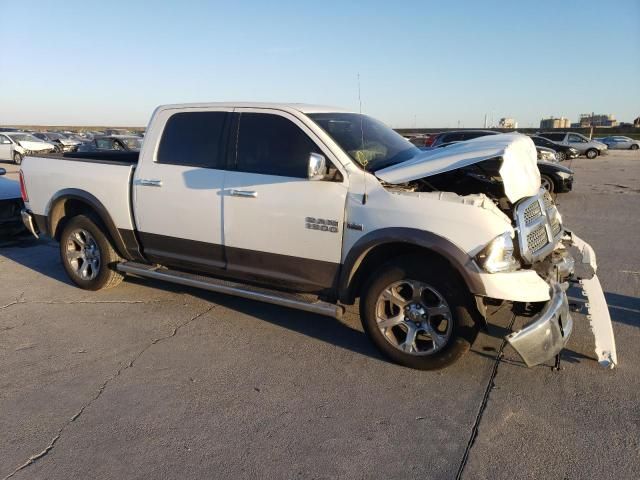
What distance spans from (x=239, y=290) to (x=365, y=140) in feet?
5.63

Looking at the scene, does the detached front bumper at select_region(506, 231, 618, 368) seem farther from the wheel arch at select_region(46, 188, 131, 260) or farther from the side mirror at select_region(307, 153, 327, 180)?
the wheel arch at select_region(46, 188, 131, 260)

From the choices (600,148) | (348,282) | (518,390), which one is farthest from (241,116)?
(600,148)

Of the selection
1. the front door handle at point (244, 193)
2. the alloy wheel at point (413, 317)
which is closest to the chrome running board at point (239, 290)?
the alloy wheel at point (413, 317)

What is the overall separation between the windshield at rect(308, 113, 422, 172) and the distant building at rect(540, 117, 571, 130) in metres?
113

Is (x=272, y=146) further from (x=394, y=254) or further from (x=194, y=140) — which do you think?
(x=394, y=254)

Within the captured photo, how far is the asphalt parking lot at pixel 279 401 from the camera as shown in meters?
2.80

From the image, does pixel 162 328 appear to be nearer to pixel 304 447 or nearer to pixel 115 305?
pixel 115 305

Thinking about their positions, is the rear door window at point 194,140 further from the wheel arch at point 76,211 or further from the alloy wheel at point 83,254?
the alloy wheel at point 83,254

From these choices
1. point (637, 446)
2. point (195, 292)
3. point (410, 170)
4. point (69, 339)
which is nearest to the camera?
point (637, 446)

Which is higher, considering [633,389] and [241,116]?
[241,116]

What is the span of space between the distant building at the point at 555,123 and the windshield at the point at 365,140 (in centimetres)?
11259

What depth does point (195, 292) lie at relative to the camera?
5578mm

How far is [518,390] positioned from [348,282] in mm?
1423

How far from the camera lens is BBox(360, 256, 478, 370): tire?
143 inches
